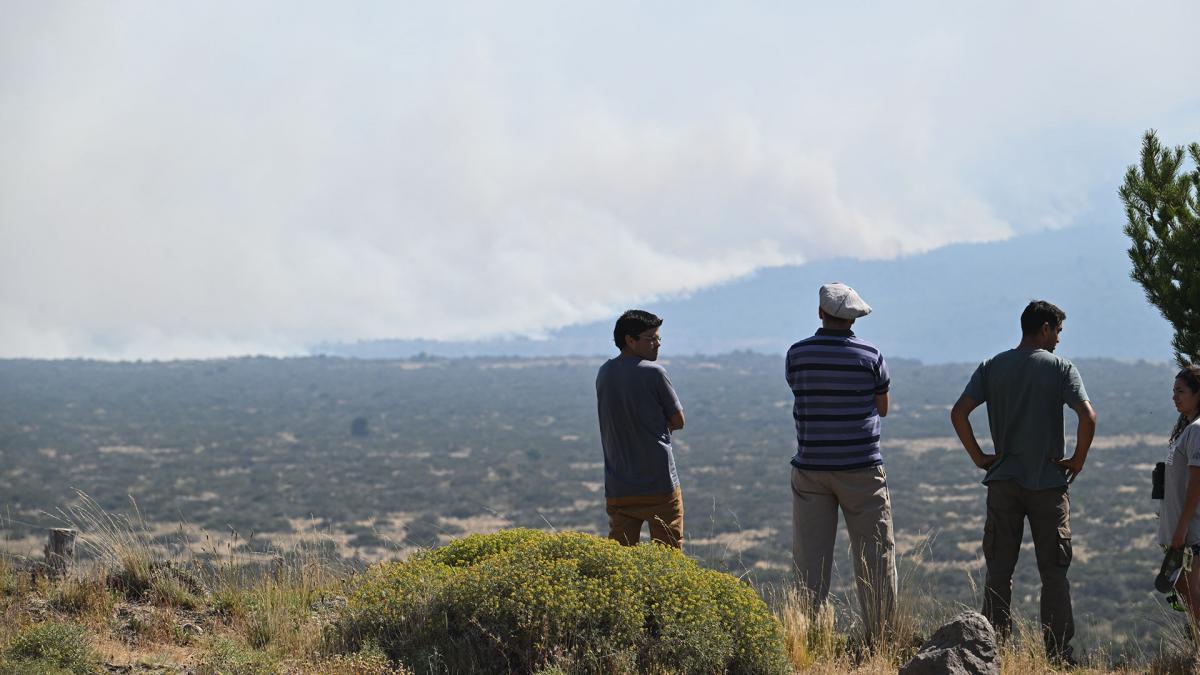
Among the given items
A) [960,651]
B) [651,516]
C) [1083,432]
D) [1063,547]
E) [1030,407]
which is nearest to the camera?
[960,651]

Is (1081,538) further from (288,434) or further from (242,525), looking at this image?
(288,434)

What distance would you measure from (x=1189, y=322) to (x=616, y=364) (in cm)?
385

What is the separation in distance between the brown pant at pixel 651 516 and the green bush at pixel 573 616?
0.77 m

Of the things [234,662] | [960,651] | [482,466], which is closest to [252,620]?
[234,662]

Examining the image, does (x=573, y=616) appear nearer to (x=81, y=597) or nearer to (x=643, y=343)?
(x=643, y=343)

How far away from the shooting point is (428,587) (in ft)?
19.9

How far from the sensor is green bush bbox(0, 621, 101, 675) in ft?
18.6

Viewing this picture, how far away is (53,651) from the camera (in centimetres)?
570

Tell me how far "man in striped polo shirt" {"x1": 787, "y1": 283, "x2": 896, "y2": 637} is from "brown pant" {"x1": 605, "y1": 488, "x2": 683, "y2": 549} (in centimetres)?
81

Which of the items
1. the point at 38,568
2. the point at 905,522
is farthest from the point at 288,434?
the point at 38,568

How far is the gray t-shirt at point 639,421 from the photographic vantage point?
6.77m

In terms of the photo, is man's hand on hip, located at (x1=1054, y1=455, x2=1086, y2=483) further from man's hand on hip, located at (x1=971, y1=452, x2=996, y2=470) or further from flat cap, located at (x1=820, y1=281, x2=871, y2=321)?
flat cap, located at (x1=820, y1=281, x2=871, y2=321)

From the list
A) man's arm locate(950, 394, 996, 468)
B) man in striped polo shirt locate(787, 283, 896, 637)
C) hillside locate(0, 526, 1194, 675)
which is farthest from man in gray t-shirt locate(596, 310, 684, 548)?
man's arm locate(950, 394, 996, 468)

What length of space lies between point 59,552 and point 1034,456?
641cm
